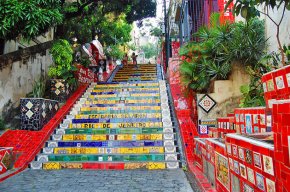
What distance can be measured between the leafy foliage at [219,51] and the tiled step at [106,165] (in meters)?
2.55

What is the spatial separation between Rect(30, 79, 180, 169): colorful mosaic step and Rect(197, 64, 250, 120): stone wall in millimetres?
1349

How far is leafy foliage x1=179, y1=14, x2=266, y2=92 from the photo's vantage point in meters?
6.71

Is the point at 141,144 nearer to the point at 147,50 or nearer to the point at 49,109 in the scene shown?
the point at 49,109

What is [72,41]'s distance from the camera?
675 inches

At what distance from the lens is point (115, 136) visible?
7.73 m

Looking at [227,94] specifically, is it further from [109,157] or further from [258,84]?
[109,157]

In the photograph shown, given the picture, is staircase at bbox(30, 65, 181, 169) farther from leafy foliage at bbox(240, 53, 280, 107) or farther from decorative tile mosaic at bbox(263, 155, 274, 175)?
decorative tile mosaic at bbox(263, 155, 274, 175)

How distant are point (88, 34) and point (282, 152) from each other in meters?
17.0

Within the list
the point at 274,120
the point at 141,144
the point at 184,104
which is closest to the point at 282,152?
the point at 274,120

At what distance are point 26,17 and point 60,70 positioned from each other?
306 cm

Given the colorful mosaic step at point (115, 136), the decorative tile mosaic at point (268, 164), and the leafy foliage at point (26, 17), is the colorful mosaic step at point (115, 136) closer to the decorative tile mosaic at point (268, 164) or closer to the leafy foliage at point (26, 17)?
the leafy foliage at point (26, 17)

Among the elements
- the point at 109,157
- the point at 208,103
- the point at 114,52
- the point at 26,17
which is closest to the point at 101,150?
the point at 109,157

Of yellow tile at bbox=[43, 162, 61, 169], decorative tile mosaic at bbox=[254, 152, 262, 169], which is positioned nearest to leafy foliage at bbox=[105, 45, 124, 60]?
yellow tile at bbox=[43, 162, 61, 169]

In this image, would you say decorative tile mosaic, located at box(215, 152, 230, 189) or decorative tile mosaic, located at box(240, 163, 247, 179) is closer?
decorative tile mosaic, located at box(240, 163, 247, 179)
